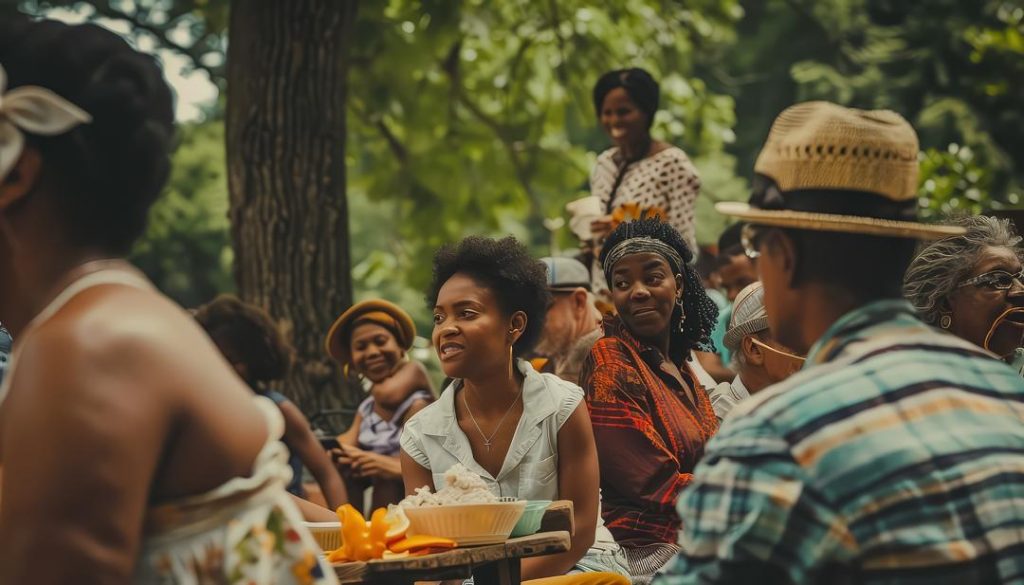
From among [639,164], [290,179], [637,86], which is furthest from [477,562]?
[290,179]

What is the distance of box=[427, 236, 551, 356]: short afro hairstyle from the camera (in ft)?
18.8

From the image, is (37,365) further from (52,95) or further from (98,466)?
(52,95)

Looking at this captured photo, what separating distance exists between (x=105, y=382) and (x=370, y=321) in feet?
19.1

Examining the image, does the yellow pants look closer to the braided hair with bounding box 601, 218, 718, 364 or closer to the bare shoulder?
the braided hair with bounding box 601, 218, 718, 364

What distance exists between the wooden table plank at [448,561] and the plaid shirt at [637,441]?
1.16m

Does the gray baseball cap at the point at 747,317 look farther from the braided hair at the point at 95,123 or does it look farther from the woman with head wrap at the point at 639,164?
the braided hair at the point at 95,123

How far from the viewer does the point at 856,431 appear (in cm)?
272

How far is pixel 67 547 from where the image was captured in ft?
7.85

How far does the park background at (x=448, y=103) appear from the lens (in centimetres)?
905

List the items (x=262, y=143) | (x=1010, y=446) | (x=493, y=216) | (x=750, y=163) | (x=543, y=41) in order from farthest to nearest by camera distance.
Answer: (x=750, y=163) → (x=493, y=216) → (x=543, y=41) → (x=262, y=143) → (x=1010, y=446)

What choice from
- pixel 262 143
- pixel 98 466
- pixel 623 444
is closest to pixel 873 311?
pixel 98 466

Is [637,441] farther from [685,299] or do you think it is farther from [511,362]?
[685,299]

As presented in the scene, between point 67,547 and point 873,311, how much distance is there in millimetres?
1569

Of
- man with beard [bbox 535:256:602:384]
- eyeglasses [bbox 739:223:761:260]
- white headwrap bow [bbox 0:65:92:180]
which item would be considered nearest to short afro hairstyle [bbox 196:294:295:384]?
man with beard [bbox 535:256:602:384]
